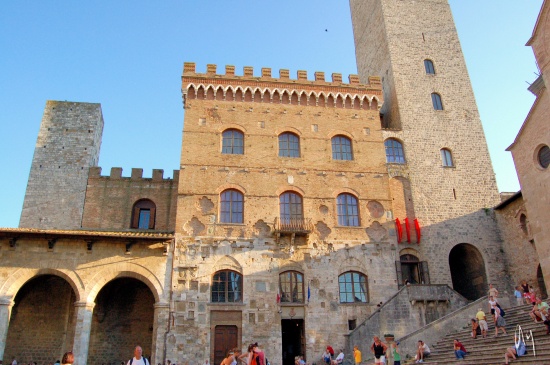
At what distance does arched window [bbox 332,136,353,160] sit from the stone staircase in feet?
35.3

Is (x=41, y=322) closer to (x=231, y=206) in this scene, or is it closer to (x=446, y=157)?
(x=231, y=206)

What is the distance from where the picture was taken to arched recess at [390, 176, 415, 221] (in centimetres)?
2503

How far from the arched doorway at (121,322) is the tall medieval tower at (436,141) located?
14197 millimetres

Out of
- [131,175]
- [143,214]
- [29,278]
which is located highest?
[131,175]

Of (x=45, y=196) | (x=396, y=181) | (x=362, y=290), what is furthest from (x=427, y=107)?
(x=45, y=196)

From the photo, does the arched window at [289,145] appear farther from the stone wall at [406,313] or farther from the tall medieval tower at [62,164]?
the tall medieval tower at [62,164]

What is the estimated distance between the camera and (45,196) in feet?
84.1

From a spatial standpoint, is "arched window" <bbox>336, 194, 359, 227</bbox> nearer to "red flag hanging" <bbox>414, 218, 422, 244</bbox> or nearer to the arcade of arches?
"red flag hanging" <bbox>414, 218, 422, 244</bbox>

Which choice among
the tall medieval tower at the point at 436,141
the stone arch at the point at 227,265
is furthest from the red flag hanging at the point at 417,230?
the stone arch at the point at 227,265

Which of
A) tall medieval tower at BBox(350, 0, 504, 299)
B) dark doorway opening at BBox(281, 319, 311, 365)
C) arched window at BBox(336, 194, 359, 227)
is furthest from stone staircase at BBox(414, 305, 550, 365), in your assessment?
arched window at BBox(336, 194, 359, 227)

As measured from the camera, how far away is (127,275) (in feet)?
70.0

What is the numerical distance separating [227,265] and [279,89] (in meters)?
10.6

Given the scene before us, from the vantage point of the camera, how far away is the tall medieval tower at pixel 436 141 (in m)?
25.0

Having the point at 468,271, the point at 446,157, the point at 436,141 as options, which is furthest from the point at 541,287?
the point at 436,141
